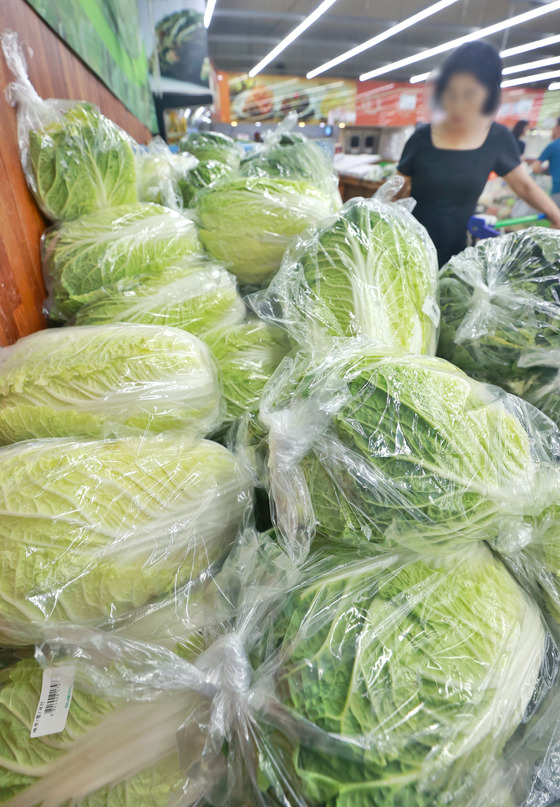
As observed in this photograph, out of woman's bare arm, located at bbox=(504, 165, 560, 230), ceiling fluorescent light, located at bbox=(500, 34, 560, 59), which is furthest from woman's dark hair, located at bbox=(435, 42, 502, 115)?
ceiling fluorescent light, located at bbox=(500, 34, 560, 59)

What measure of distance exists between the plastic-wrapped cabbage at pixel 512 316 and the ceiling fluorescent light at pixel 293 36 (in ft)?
46.6

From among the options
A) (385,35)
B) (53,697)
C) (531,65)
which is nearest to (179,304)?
(53,697)

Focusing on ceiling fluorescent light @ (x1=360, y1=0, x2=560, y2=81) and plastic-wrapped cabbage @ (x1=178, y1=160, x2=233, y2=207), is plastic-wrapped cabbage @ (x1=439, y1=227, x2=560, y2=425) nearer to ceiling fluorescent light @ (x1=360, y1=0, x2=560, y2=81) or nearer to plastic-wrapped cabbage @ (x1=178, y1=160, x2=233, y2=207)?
plastic-wrapped cabbage @ (x1=178, y1=160, x2=233, y2=207)

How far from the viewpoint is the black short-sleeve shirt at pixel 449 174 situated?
2.84 metres

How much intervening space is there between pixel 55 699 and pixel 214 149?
3140 millimetres

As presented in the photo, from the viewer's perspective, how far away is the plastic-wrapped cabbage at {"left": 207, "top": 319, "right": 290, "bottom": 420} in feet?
4.17

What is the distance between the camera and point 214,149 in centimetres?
287

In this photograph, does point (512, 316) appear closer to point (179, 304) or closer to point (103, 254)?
point (179, 304)

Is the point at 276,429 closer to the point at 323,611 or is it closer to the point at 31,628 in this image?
the point at 323,611

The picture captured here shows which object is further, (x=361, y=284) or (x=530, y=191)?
(x=530, y=191)

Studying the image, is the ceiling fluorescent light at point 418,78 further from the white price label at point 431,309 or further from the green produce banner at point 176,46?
the white price label at point 431,309

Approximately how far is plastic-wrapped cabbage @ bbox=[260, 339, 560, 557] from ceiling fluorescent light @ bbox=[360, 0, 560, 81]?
9266 millimetres

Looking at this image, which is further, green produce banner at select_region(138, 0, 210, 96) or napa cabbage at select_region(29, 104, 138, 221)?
green produce banner at select_region(138, 0, 210, 96)

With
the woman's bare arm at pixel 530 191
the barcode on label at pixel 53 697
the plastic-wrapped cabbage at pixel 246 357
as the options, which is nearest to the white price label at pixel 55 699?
the barcode on label at pixel 53 697
